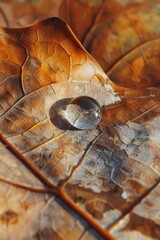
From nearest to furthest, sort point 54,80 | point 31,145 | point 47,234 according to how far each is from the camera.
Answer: point 47,234, point 31,145, point 54,80

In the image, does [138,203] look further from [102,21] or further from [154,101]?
[102,21]

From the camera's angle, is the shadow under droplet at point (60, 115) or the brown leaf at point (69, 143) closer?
the brown leaf at point (69, 143)

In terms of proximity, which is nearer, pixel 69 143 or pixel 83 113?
pixel 69 143

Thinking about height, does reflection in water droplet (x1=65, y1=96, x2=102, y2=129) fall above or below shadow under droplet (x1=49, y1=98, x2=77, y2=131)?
below

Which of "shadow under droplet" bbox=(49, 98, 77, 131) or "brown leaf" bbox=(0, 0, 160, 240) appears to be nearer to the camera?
"brown leaf" bbox=(0, 0, 160, 240)

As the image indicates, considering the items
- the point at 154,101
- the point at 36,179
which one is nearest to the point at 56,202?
the point at 36,179
